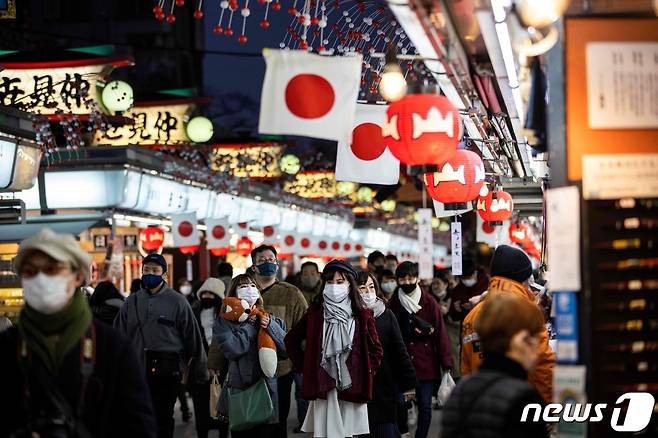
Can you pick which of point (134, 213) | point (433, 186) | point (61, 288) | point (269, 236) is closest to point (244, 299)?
point (433, 186)

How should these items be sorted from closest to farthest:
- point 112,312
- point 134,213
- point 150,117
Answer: point 112,312 < point 134,213 < point 150,117

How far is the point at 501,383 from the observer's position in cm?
533

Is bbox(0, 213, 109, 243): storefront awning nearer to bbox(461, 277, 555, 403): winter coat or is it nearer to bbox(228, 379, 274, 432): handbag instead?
bbox(228, 379, 274, 432): handbag

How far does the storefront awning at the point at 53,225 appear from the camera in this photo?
2033 cm

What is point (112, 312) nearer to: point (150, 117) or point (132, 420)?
point (132, 420)

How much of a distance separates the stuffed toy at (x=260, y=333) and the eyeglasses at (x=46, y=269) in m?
5.10

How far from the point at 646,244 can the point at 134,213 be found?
1863 centimetres

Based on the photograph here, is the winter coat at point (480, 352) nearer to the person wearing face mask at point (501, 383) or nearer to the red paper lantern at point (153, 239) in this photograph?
the person wearing face mask at point (501, 383)

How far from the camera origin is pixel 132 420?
6.14 meters

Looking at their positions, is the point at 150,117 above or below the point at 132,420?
above

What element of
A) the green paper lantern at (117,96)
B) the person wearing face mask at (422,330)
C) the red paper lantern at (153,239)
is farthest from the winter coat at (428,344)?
the red paper lantern at (153,239)

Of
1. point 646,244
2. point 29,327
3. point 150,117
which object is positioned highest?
point 150,117

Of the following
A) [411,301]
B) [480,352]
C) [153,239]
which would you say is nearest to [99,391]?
[480,352]

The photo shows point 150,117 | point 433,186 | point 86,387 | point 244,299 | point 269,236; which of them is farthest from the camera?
point 269,236
